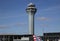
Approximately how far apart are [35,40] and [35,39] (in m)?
0.33

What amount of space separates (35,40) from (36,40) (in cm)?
56

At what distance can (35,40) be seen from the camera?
154 ft

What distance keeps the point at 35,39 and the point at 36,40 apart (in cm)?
44

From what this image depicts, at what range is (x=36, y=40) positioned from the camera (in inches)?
1873

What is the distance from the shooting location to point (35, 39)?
47.3m
